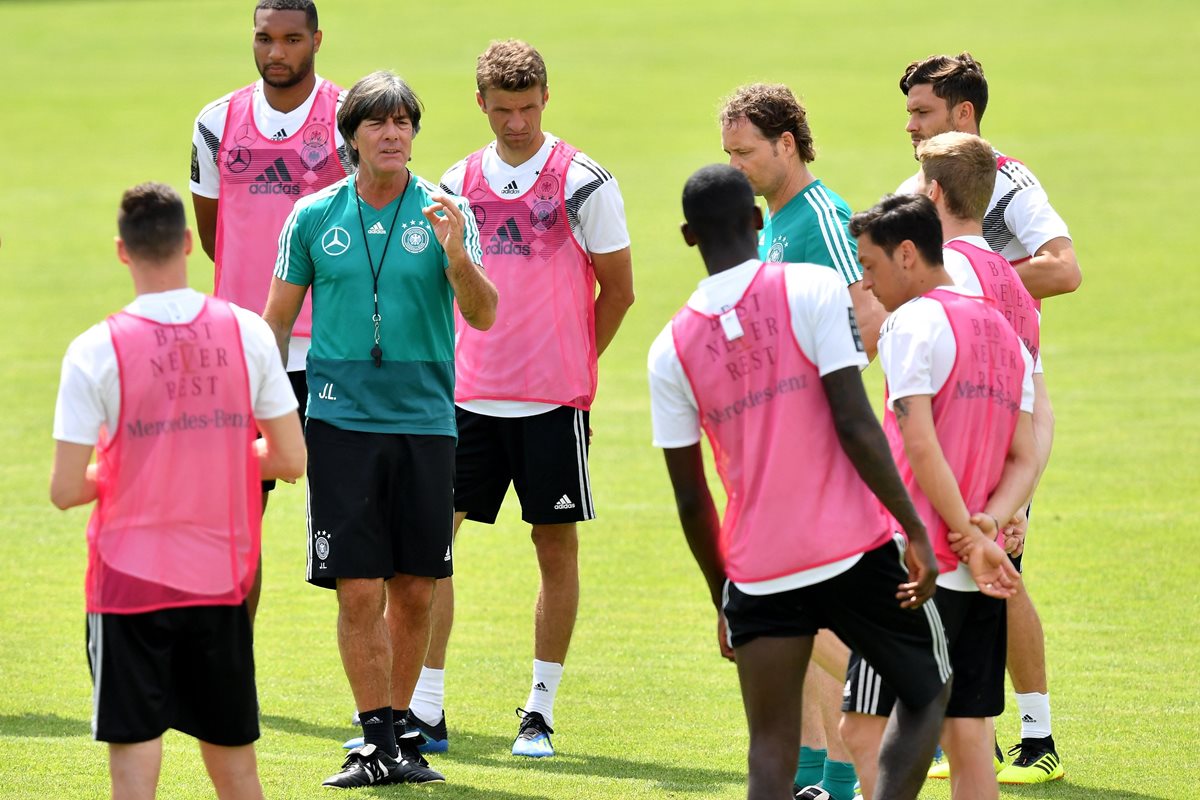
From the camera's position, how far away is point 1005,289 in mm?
5953

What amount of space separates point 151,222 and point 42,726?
3.28 m

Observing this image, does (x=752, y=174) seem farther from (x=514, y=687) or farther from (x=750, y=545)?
(x=514, y=687)

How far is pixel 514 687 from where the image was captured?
8180 millimetres

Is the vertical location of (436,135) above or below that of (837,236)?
above

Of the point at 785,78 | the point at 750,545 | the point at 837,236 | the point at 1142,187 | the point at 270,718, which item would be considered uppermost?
the point at 785,78

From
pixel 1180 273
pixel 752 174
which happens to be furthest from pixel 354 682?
pixel 1180 273

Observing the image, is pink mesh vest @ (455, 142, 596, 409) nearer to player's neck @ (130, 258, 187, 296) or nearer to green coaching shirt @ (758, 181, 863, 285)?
green coaching shirt @ (758, 181, 863, 285)

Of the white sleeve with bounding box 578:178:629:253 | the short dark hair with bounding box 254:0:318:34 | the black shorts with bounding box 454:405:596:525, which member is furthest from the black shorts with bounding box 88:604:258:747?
the short dark hair with bounding box 254:0:318:34

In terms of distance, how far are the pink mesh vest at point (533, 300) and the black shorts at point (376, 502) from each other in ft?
2.85

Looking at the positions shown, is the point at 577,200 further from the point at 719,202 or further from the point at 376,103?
the point at 719,202

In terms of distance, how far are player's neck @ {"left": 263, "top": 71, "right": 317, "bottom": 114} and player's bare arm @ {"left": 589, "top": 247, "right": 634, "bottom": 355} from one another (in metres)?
1.51

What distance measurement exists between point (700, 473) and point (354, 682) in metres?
2.08

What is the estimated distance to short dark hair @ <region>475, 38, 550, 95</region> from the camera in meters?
7.22

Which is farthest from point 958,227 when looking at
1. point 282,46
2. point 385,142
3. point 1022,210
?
point 282,46
